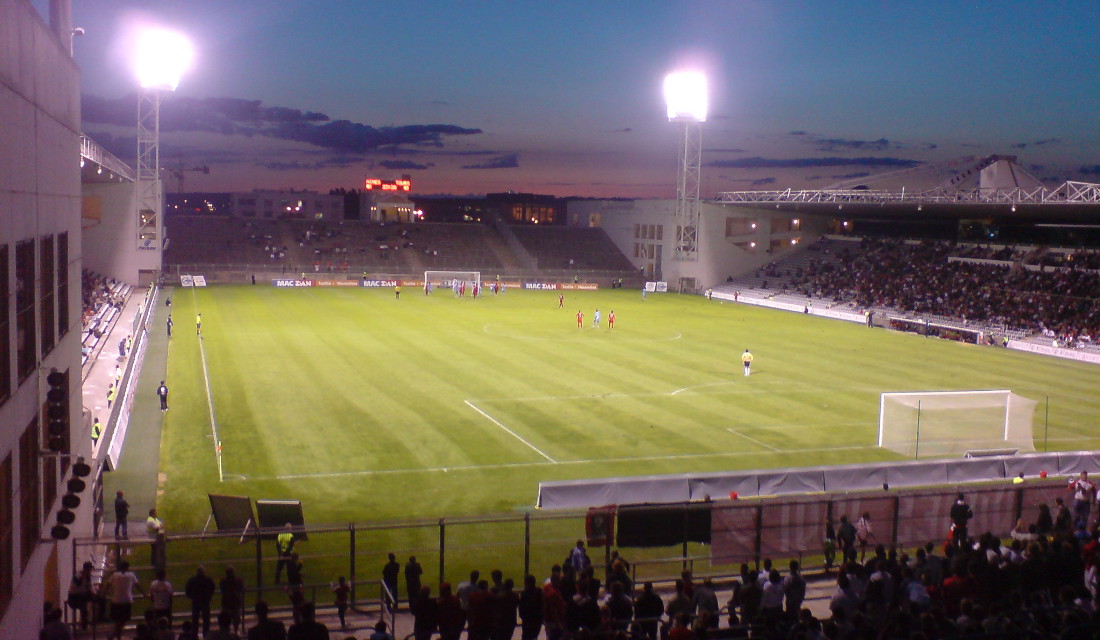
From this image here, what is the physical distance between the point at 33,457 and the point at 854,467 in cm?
1595

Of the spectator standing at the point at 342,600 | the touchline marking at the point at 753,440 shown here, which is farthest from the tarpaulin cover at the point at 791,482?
the spectator standing at the point at 342,600

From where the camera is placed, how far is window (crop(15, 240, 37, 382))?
37.7 feet

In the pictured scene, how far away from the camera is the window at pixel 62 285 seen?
48.5ft

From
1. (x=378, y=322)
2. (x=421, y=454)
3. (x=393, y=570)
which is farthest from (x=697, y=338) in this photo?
(x=393, y=570)

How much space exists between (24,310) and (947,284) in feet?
200

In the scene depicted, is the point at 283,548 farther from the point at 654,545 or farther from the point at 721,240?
the point at 721,240

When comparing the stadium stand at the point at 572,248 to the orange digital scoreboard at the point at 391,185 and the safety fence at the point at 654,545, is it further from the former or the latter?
the safety fence at the point at 654,545

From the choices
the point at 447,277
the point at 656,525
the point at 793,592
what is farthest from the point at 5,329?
the point at 447,277

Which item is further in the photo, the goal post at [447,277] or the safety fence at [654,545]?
the goal post at [447,277]

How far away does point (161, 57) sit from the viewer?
2026 inches

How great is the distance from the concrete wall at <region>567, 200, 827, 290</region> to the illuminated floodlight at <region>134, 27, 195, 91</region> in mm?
41294

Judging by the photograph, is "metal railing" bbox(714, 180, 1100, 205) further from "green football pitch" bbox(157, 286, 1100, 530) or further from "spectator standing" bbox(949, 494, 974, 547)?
"spectator standing" bbox(949, 494, 974, 547)

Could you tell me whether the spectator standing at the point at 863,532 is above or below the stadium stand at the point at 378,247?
below

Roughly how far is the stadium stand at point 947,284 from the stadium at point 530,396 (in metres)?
0.26
